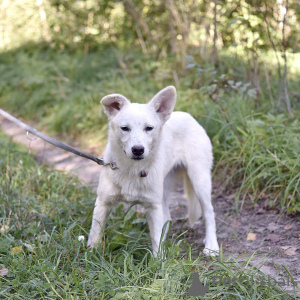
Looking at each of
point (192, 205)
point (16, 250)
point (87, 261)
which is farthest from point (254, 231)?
point (16, 250)

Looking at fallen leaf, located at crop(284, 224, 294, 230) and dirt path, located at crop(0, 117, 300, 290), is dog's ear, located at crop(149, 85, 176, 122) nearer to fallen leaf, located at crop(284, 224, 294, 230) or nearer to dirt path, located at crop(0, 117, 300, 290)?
dirt path, located at crop(0, 117, 300, 290)

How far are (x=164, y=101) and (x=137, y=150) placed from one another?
0.56 meters

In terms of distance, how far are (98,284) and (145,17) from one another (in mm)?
6753

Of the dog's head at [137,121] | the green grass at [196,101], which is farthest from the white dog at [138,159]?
the green grass at [196,101]

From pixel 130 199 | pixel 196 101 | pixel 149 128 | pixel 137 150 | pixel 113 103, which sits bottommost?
pixel 130 199

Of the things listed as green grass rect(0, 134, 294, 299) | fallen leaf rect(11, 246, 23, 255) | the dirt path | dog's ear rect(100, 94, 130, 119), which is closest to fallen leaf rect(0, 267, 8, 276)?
green grass rect(0, 134, 294, 299)

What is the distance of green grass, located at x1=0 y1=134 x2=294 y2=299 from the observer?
250 centimetres

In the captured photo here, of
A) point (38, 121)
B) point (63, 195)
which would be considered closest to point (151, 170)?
point (63, 195)

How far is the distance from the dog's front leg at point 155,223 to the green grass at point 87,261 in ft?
0.26

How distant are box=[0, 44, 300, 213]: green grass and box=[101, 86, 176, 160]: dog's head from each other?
121 centimetres

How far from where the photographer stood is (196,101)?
585 centimetres

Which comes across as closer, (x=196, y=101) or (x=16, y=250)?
(x=16, y=250)

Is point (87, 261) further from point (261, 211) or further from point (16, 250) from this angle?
point (261, 211)

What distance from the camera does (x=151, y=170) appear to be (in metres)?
3.20
